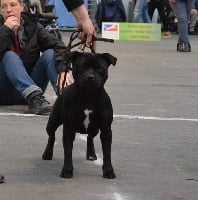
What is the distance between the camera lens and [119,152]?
5590mm

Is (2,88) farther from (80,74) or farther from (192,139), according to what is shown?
(80,74)

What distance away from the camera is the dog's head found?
4559 mm

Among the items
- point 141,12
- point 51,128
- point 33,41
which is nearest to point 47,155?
point 51,128

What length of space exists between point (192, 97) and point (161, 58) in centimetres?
439

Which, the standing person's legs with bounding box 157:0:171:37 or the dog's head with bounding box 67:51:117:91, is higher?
the dog's head with bounding box 67:51:117:91

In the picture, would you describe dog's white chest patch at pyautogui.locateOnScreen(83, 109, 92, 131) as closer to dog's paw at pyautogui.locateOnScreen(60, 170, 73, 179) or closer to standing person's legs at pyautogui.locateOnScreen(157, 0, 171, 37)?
dog's paw at pyautogui.locateOnScreen(60, 170, 73, 179)

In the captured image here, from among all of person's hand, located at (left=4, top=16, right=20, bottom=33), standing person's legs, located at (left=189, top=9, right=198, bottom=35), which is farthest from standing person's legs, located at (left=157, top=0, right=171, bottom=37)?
person's hand, located at (left=4, top=16, right=20, bottom=33)

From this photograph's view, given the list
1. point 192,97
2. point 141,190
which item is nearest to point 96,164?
point 141,190

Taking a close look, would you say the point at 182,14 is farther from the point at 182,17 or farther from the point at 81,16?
the point at 81,16

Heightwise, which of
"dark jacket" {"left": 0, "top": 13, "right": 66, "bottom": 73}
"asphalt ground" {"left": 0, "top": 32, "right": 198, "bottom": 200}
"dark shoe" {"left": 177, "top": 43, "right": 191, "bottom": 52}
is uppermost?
"dark jacket" {"left": 0, "top": 13, "right": 66, "bottom": 73}

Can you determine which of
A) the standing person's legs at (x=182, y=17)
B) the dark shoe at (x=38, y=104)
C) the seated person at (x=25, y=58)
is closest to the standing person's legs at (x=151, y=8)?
the standing person's legs at (x=182, y=17)

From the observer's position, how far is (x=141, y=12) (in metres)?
20.5

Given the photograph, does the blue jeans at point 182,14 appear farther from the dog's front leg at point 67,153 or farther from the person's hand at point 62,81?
the dog's front leg at point 67,153

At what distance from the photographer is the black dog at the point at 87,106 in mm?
4602
